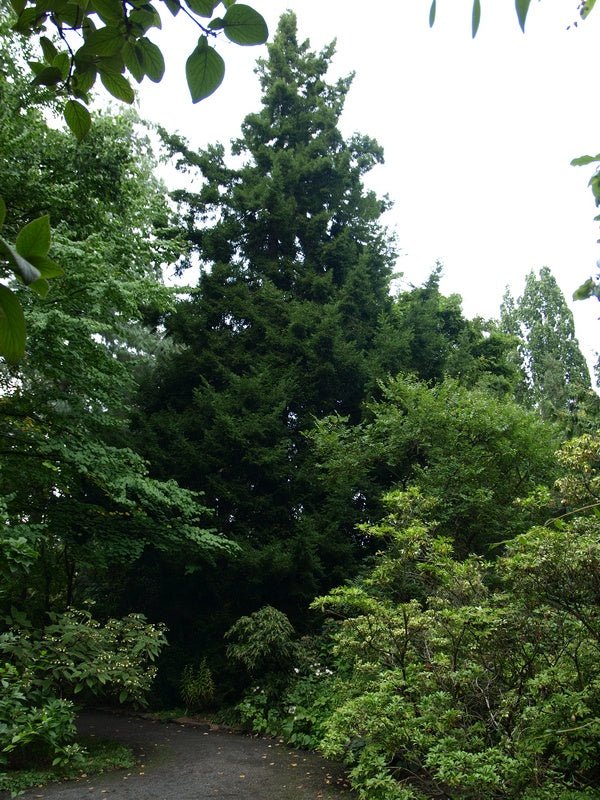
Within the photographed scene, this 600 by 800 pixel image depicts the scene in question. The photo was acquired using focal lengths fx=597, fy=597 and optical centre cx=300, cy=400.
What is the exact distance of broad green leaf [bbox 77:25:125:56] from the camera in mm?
893

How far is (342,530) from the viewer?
9.64 m

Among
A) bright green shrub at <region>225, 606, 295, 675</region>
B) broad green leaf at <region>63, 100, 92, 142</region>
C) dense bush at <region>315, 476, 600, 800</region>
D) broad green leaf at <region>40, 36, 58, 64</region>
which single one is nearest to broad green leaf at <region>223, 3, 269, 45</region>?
broad green leaf at <region>63, 100, 92, 142</region>

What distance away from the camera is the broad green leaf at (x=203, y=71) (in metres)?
0.79

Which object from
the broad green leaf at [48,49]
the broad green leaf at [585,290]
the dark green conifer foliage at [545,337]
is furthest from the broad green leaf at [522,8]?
the dark green conifer foliage at [545,337]

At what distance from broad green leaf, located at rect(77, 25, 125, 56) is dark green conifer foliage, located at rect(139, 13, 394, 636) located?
7952 millimetres

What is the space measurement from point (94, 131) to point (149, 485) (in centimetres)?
426

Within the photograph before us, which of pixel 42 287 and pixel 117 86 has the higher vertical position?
pixel 117 86

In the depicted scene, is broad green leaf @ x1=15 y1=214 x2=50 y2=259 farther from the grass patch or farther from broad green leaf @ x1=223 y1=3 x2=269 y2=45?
the grass patch

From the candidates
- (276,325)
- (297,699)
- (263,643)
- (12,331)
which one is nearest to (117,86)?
(12,331)

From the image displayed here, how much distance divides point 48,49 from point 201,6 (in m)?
0.37

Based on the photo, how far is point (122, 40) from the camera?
913 millimetres

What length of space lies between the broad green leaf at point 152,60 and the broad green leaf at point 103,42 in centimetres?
4

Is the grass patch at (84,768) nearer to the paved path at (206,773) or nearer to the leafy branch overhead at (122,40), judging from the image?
the paved path at (206,773)

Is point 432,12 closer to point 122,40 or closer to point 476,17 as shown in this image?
point 476,17
